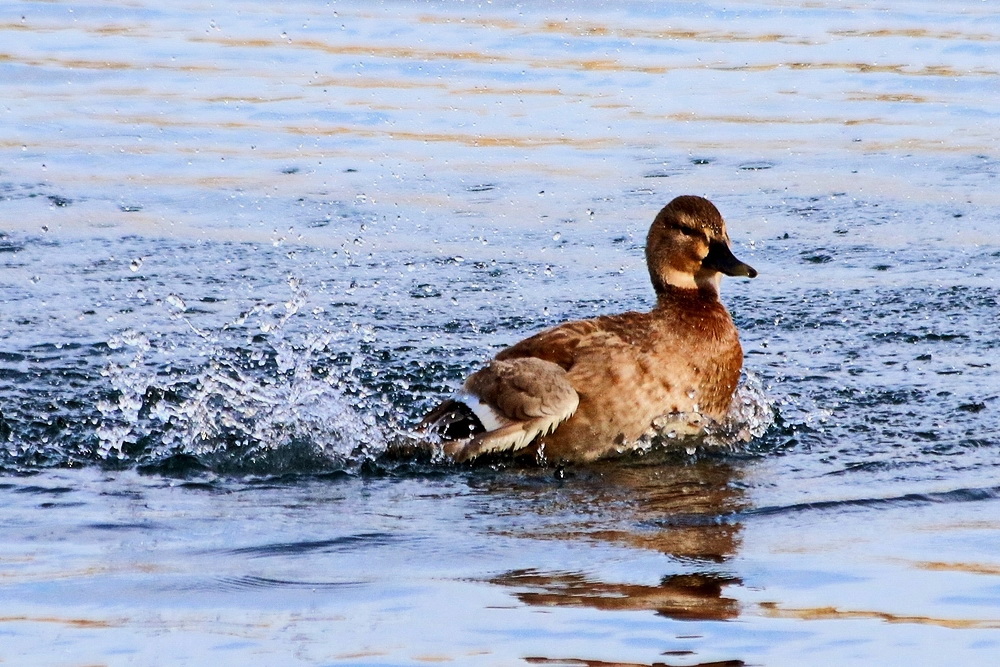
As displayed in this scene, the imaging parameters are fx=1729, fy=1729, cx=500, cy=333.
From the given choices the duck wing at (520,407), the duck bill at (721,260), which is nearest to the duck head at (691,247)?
the duck bill at (721,260)

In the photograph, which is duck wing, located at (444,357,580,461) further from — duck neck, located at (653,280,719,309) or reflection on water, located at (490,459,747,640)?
duck neck, located at (653,280,719,309)

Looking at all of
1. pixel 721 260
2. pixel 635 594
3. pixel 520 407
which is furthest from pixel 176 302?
pixel 635 594

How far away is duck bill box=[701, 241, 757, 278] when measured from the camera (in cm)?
765

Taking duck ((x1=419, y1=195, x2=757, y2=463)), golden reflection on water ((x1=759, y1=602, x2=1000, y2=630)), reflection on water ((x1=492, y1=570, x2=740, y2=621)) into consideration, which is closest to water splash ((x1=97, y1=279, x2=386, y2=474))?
duck ((x1=419, y1=195, x2=757, y2=463))

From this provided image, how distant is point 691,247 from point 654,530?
2084mm

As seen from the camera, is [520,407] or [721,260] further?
[721,260]

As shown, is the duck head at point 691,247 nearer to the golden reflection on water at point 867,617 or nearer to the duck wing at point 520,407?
the duck wing at point 520,407

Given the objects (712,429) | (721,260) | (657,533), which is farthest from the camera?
(721,260)

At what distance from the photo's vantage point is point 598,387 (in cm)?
716

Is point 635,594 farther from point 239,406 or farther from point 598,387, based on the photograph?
point 239,406

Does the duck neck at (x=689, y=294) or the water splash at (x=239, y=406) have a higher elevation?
the duck neck at (x=689, y=294)

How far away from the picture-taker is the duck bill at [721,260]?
7648 millimetres

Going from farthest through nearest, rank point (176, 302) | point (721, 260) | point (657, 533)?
point (176, 302)
point (721, 260)
point (657, 533)

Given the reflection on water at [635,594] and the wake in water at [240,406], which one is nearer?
the reflection on water at [635,594]
